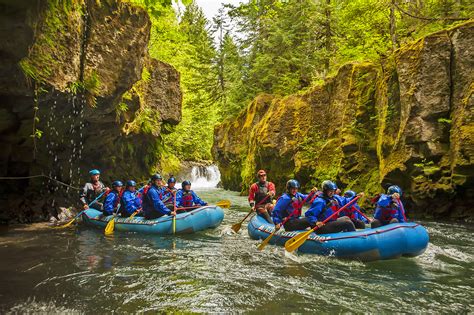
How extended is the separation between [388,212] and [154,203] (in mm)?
5828

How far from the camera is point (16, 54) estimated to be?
6.87 m

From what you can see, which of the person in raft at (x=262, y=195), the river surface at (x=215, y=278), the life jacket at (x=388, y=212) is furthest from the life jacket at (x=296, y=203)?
the person in raft at (x=262, y=195)

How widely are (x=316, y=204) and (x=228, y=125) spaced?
2052 centimetres

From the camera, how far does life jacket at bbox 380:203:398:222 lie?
25.6ft

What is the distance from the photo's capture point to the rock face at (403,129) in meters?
11.3

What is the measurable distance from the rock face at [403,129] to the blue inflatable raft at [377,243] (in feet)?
16.7

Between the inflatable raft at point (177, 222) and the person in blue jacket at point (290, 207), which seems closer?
the person in blue jacket at point (290, 207)

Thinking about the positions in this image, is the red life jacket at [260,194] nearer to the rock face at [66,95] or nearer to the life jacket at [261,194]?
the life jacket at [261,194]

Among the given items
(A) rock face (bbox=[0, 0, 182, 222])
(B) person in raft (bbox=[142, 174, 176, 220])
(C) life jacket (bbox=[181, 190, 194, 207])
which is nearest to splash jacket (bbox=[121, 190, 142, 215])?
(B) person in raft (bbox=[142, 174, 176, 220])

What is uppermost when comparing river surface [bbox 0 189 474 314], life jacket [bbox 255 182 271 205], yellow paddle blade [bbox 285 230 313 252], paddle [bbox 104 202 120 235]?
life jacket [bbox 255 182 271 205]

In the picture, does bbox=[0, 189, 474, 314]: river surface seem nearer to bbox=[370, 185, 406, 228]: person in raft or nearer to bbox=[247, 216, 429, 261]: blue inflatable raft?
bbox=[247, 216, 429, 261]: blue inflatable raft

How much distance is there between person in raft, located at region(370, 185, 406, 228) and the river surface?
81 centimetres

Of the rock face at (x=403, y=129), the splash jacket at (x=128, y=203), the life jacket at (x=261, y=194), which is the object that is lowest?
the splash jacket at (x=128, y=203)

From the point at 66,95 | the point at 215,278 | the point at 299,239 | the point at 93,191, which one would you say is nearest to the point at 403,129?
the point at 299,239
